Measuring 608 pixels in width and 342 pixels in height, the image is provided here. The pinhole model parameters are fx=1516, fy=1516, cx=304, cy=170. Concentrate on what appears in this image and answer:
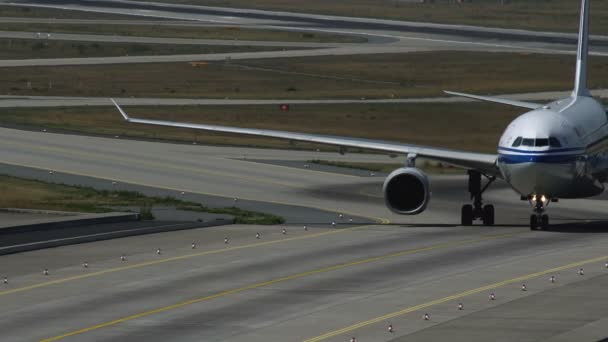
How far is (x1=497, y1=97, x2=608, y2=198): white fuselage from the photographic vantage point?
1902 inches

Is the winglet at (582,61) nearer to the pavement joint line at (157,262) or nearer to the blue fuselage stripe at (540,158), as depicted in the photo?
the blue fuselage stripe at (540,158)

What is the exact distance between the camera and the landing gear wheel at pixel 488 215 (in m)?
53.2

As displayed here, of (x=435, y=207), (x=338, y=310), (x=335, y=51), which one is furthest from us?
(x=335, y=51)

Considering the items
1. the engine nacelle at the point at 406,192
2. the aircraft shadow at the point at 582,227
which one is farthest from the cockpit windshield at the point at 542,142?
the engine nacelle at the point at 406,192

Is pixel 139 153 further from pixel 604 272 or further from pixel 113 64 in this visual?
pixel 113 64

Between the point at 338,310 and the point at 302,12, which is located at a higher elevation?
the point at 302,12

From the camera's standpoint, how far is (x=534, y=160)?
4816cm

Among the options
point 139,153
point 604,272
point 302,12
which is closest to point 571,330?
point 604,272

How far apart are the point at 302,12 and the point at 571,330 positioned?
15417cm

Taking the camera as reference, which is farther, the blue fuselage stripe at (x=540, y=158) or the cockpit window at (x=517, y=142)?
the cockpit window at (x=517, y=142)

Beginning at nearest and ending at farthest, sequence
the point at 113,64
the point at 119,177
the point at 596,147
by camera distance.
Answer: the point at 596,147 → the point at 119,177 → the point at 113,64

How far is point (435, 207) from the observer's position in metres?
58.2

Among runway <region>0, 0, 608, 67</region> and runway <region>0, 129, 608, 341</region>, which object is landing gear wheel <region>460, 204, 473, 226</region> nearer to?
runway <region>0, 129, 608, 341</region>

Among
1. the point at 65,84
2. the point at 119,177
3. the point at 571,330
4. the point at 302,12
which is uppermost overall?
the point at 302,12
